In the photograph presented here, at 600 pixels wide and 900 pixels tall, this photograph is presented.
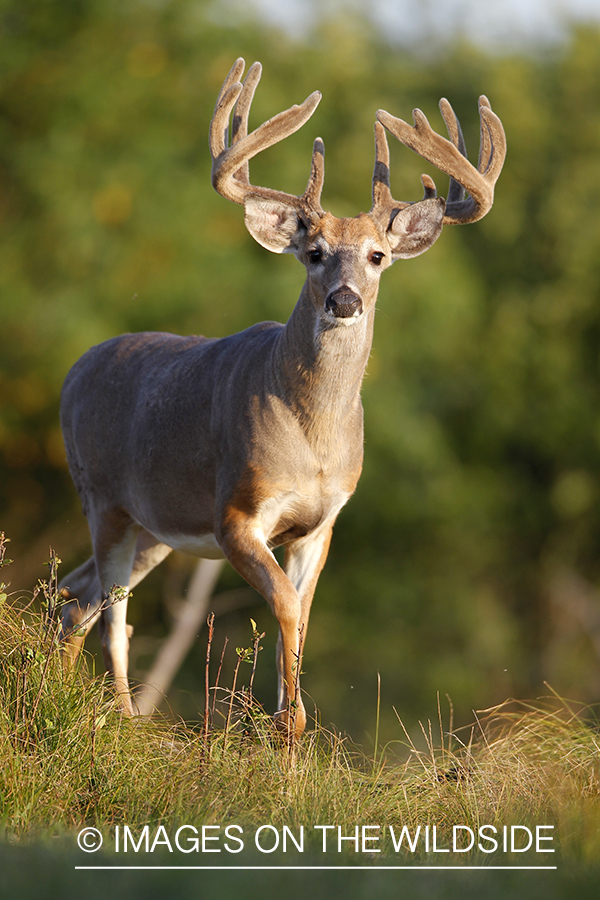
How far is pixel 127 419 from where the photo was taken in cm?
728

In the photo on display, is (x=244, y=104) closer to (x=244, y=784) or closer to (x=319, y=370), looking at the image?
(x=319, y=370)

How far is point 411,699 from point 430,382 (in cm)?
589

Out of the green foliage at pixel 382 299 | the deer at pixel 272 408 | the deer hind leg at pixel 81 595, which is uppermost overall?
the green foliage at pixel 382 299

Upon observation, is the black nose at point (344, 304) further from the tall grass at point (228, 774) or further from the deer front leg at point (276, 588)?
the tall grass at point (228, 774)

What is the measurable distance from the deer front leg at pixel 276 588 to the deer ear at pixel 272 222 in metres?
1.51

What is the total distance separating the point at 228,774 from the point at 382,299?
16.7m

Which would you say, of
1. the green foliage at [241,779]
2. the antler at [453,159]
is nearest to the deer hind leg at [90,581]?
the green foliage at [241,779]

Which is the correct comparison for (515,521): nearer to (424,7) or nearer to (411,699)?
(411,699)

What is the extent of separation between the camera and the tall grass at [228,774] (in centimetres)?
464

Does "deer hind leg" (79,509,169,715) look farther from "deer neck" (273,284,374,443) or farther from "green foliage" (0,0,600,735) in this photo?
"green foliage" (0,0,600,735)

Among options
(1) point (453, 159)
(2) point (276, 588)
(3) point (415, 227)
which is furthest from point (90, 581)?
(1) point (453, 159)

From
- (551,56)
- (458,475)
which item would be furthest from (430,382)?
(551,56)

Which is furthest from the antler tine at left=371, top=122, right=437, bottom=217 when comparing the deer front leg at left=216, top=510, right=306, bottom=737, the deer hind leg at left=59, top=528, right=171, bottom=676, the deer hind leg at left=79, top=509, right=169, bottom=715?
the deer hind leg at left=59, top=528, right=171, bottom=676

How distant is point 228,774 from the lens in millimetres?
4980
